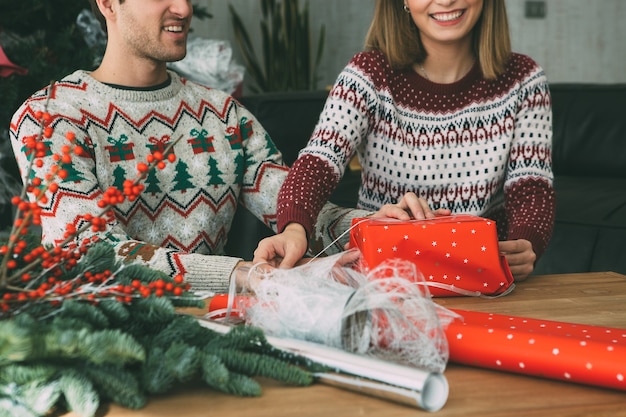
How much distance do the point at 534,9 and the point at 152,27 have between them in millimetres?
3611

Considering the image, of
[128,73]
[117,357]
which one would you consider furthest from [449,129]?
[117,357]

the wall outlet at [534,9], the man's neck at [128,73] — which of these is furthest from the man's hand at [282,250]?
the wall outlet at [534,9]

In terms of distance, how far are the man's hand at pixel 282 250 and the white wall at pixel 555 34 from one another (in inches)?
139

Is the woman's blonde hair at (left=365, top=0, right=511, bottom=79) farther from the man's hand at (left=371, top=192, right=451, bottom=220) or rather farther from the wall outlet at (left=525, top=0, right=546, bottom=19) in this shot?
the wall outlet at (left=525, top=0, right=546, bottom=19)

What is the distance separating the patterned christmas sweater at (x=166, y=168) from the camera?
4.34ft

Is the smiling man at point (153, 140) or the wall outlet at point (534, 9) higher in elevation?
the wall outlet at point (534, 9)

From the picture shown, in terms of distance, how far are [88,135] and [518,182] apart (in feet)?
2.59

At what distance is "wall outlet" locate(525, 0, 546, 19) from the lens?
4672mm

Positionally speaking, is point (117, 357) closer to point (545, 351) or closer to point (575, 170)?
point (545, 351)

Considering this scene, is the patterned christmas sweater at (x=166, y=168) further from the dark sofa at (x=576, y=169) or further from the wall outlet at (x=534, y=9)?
the wall outlet at (x=534, y=9)

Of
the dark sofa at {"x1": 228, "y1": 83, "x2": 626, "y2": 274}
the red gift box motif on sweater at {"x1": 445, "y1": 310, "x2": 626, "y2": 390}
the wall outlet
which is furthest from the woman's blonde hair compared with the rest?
the wall outlet

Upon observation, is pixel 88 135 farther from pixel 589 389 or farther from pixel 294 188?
pixel 589 389

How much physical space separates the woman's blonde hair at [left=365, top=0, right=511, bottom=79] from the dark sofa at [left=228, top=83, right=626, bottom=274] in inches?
26.6

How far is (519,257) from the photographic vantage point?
1296 millimetres
